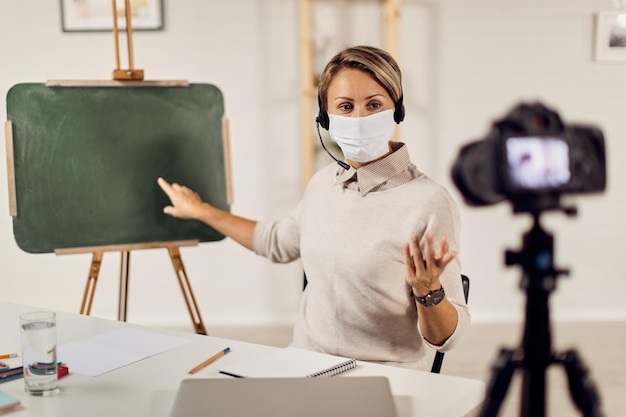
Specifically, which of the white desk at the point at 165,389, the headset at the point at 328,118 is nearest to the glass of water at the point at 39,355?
the white desk at the point at 165,389

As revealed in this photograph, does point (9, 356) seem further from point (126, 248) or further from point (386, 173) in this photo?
point (126, 248)

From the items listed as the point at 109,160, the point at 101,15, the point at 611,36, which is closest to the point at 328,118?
the point at 109,160

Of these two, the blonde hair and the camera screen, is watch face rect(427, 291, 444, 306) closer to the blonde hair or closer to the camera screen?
the blonde hair

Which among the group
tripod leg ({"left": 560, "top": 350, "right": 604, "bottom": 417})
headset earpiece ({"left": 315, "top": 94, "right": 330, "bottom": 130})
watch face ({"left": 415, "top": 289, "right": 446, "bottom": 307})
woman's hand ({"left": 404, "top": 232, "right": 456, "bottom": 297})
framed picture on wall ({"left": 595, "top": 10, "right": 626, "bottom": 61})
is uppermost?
framed picture on wall ({"left": 595, "top": 10, "right": 626, "bottom": 61})

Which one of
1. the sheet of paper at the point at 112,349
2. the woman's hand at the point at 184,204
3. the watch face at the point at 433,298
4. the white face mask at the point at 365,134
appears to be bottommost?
the sheet of paper at the point at 112,349

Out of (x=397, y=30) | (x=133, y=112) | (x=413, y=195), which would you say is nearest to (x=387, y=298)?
(x=413, y=195)

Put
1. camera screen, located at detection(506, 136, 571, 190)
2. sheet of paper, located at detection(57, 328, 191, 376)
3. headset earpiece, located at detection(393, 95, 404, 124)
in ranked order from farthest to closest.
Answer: headset earpiece, located at detection(393, 95, 404, 124) < sheet of paper, located at detection(57, 328, 191, 376) < camera screen, located at detection(506, 136, 571, 190)

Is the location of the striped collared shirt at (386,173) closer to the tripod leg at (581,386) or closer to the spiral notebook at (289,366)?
the spiral notebook at (289,366)

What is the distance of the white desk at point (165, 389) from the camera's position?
1137 mm

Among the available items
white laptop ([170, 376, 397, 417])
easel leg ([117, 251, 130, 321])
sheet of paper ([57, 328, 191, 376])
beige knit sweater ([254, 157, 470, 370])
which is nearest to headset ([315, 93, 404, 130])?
beige knit sweater ([254, 157, 470, 370])

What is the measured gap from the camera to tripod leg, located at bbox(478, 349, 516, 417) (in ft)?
1.56

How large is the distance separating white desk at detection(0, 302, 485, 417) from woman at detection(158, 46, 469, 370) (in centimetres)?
27

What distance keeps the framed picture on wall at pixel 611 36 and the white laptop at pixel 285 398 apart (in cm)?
318

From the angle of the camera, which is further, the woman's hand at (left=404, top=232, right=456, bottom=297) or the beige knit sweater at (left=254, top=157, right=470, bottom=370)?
the beige knit sweater at (left=254, top=157, right=470, bottom=370)
